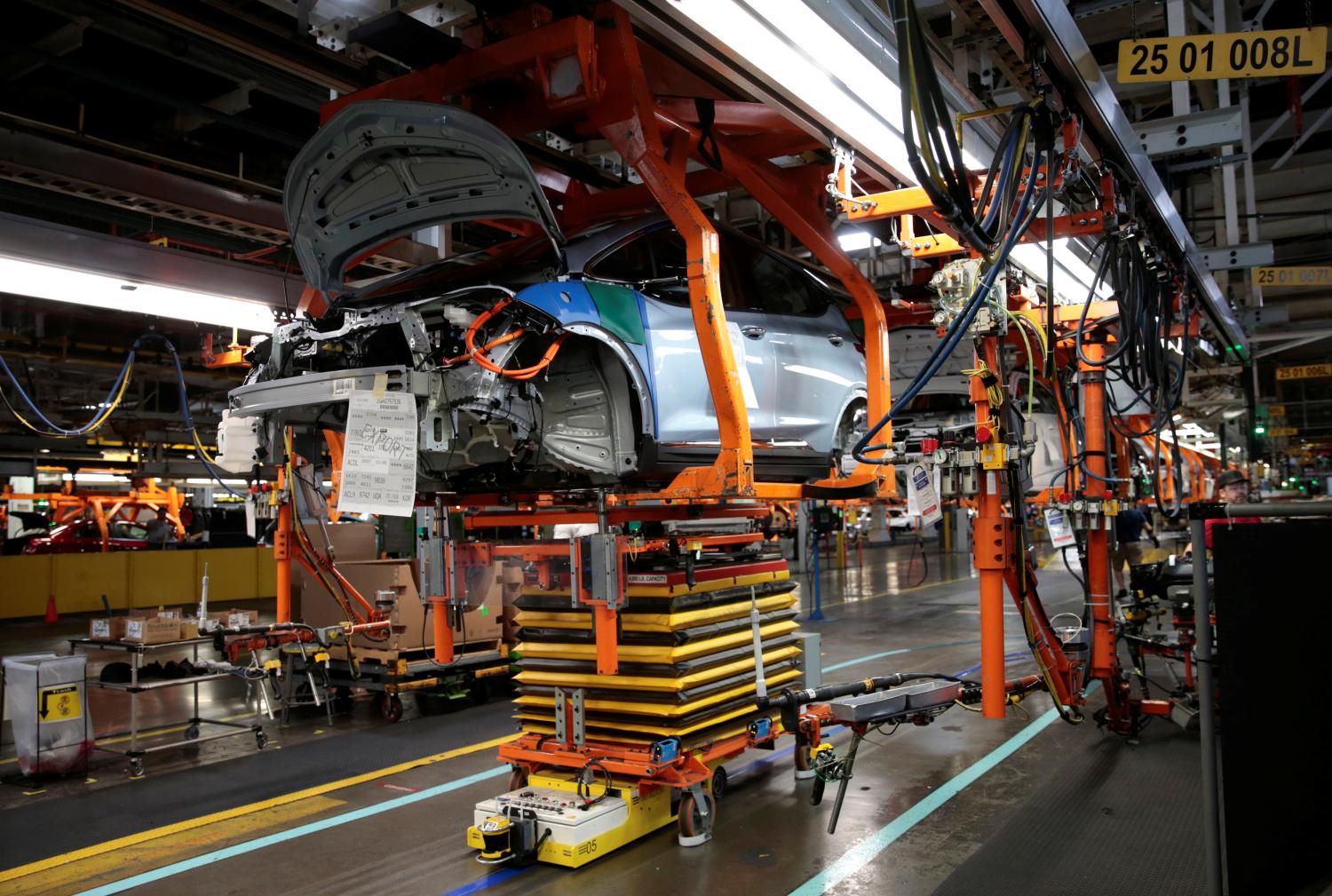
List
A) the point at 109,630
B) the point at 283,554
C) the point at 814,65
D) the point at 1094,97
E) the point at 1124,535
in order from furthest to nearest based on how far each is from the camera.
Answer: the point at 1124,535 < the point at 283,554 < the point at 109,630 < the point at 1094,97 < the point at 814,65

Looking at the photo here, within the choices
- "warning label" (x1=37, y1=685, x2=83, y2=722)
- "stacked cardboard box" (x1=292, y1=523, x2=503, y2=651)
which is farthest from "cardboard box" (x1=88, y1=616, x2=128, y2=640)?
"stacked cardboard box" (x1=292, y1=523, x2=503, y2=651)

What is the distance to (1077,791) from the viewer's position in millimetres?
4660

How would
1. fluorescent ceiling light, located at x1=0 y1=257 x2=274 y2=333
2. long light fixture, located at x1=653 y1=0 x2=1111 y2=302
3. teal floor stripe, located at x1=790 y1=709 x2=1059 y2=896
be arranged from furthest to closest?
fluorescent ceiling light, located at x1=0 y1=257 x2=274 y2=333 < teal floor stripe, located at x1=790 y1=709 x2=1059 y2=896 < long light fixture, located at x1=653 y1=0 x2=1111 y2=302

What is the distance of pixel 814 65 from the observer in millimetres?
3131

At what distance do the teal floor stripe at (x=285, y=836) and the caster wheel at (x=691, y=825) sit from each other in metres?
1.55

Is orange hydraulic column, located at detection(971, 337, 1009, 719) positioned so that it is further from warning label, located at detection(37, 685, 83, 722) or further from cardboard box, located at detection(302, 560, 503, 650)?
warning label, located at detection(37, 685, 83, 722)

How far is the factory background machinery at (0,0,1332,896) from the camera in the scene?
3.50 m

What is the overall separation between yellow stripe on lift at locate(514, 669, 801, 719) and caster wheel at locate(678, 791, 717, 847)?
Answer: 0.36m

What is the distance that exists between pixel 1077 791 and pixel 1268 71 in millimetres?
3320

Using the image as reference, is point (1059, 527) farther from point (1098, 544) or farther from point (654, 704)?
point (654, 704)

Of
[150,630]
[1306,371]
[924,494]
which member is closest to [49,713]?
[150,630]

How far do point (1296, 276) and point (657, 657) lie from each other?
247 inches

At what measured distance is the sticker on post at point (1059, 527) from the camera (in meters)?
5.75

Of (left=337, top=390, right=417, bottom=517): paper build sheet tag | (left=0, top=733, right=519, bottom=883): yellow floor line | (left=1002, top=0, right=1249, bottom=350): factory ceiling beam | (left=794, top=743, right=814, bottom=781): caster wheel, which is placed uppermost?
(left=1002, top=0, right=1249, bottom=350): factory ceiling beam
